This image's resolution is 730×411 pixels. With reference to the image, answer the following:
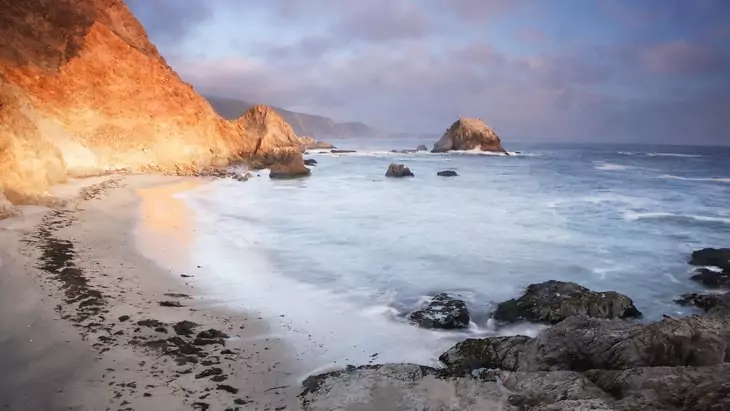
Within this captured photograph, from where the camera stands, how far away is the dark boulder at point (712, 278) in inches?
386

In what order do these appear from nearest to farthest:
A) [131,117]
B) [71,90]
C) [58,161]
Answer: [58,161] → [71,90] → [131,117]

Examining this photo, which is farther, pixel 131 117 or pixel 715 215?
pixel 131 117

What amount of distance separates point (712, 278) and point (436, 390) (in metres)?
8.58

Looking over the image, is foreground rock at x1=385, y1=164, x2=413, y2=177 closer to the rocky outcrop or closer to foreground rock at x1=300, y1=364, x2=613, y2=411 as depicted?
foreground rock at x1=300, y1=364, x2=613, y2=411

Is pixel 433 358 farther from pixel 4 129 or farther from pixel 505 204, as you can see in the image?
pixel 505 204

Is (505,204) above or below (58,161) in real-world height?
below

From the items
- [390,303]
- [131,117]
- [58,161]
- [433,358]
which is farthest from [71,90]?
[433,358]

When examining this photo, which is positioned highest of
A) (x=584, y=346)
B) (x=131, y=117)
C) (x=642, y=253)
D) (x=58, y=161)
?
(x=131, y=117)

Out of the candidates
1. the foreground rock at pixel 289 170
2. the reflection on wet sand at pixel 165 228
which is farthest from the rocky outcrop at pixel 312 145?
the reflection on wet sand at pixel 165 228

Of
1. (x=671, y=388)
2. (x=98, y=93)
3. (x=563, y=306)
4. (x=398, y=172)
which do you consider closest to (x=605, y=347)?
(x=671, y=388)

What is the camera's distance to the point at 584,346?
199 inches

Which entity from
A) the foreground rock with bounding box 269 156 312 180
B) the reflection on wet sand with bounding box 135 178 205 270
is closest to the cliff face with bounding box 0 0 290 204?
the reflection on wet sand with bounding box 135 178 205 270

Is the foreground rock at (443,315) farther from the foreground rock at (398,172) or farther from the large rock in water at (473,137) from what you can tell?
the large rock in water at (473,137)

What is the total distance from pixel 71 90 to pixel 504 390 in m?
30.3
